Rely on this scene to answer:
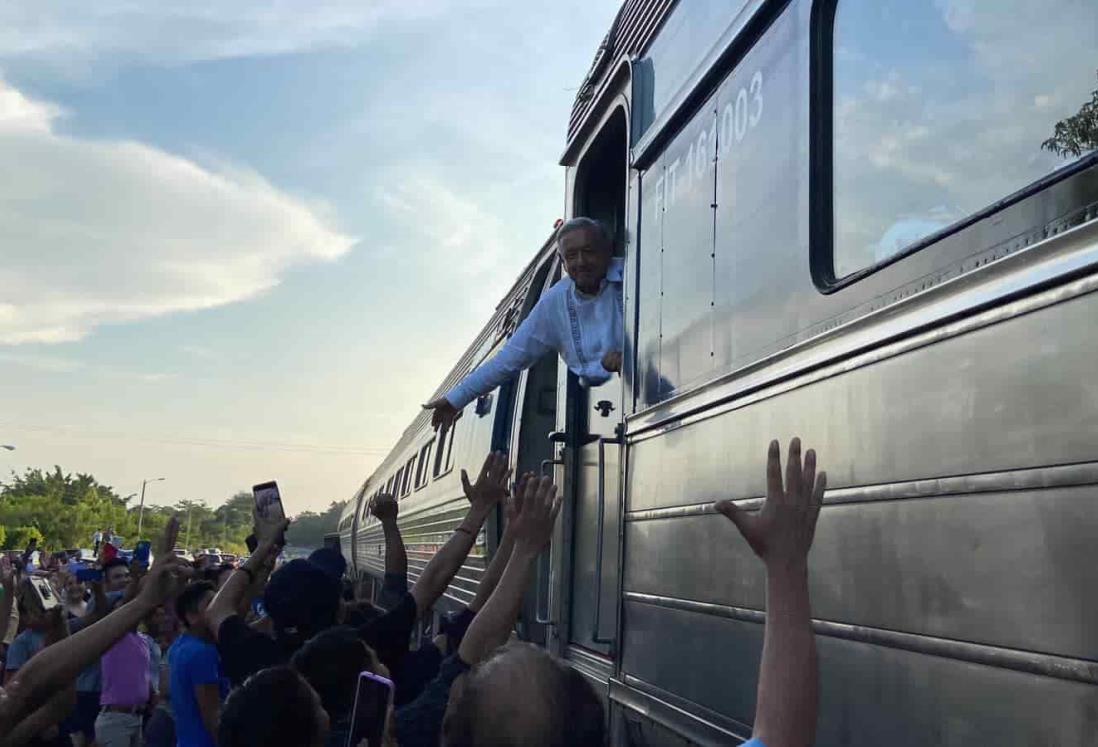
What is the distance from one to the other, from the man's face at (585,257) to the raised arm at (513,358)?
204 mm

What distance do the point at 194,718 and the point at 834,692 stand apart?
2703mm

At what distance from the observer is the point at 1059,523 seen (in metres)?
1.79

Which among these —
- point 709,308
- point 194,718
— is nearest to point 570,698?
point 709,308

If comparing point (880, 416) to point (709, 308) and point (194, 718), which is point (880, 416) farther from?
point (194, 718)

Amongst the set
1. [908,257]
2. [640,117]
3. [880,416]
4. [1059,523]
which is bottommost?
[1059,523]

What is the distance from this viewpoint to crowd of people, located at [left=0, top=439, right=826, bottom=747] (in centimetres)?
161

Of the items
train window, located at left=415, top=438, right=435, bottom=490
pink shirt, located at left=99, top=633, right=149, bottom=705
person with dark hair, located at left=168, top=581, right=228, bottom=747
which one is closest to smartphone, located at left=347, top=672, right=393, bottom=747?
person with dark hair, located at left=168, top=581, right=228, bottom=747

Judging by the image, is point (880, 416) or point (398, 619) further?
point (398, 619)

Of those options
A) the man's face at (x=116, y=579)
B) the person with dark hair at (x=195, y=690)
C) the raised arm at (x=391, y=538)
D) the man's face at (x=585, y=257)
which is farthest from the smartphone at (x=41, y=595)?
the man's face at (x=116, y=579)

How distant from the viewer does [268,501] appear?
12.9 ft

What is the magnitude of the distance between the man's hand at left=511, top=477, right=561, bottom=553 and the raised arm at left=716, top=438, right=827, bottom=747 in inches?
53.8

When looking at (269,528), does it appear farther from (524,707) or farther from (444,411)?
(524,707)

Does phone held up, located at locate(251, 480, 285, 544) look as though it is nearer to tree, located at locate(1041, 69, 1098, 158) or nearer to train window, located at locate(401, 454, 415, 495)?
tree, located at locate(1041, 69, 1098, 158)

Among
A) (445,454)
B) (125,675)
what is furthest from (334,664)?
(445,454)
